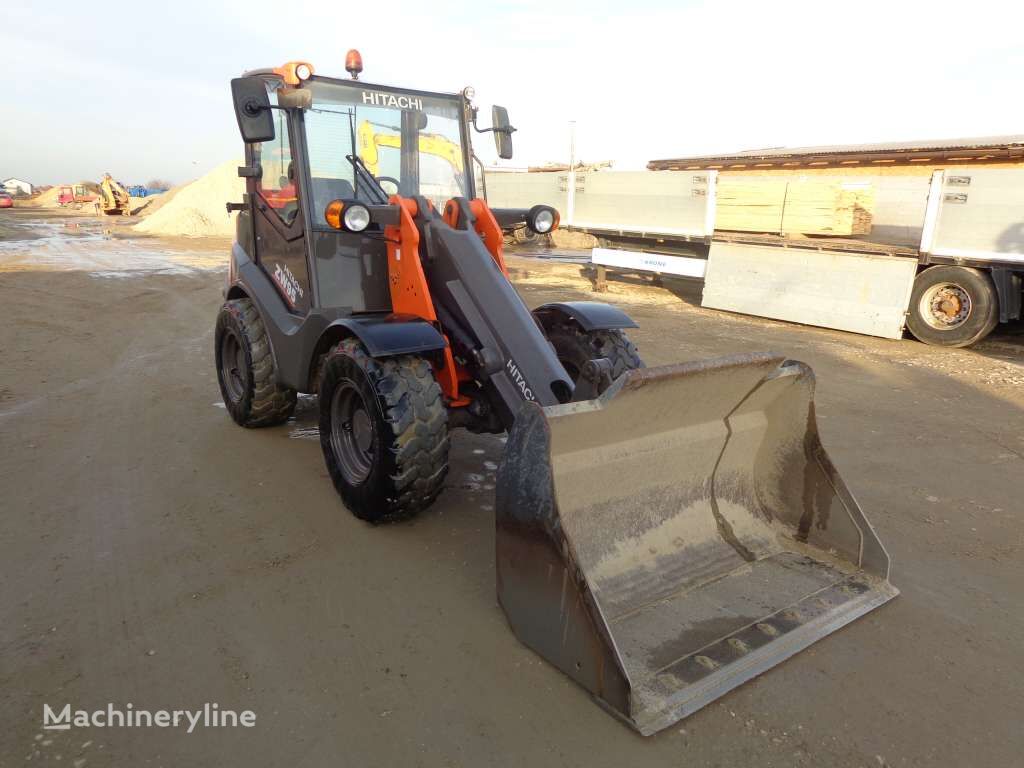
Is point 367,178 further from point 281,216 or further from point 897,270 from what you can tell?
point 897,270

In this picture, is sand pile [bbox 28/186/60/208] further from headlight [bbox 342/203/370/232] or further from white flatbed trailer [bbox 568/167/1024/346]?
headlight [bbox 342/203/370/232]

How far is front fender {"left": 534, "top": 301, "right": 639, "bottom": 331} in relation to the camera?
4.13 m

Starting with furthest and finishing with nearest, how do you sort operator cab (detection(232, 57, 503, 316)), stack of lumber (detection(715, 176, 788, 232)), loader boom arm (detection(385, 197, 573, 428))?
stack of lumber (detection(715, 176, 788, 232)), operator cab (detection(232, 57, 503, 316)), loader boom arm (detection(385, 197, 573, 428))

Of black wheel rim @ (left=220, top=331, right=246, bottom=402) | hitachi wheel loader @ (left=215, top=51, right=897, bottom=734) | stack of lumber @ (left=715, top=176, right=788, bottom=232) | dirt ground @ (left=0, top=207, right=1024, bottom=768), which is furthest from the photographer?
stack of lumber @ (left=715, top=176, right=788, bottom=232)

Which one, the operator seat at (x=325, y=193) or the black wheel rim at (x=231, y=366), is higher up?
the operator seat at (x=325, y=193)

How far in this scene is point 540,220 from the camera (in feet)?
14.1

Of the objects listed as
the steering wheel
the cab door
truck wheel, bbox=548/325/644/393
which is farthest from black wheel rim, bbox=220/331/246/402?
truck wheel, bbox=548/325/644/393

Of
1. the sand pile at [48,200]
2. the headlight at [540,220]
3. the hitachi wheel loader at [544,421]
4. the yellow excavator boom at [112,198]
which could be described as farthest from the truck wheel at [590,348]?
the sand pile at [48,200]

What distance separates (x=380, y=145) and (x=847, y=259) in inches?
289

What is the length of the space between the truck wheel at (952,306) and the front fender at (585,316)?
6241 millimetres

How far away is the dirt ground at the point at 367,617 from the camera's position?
2197 millimetres

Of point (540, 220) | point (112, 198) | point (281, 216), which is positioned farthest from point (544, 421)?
point (112, 198)

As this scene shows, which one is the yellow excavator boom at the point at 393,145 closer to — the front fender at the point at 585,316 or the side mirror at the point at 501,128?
the side mirror at the point at 501,128

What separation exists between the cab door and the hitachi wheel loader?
2cm
